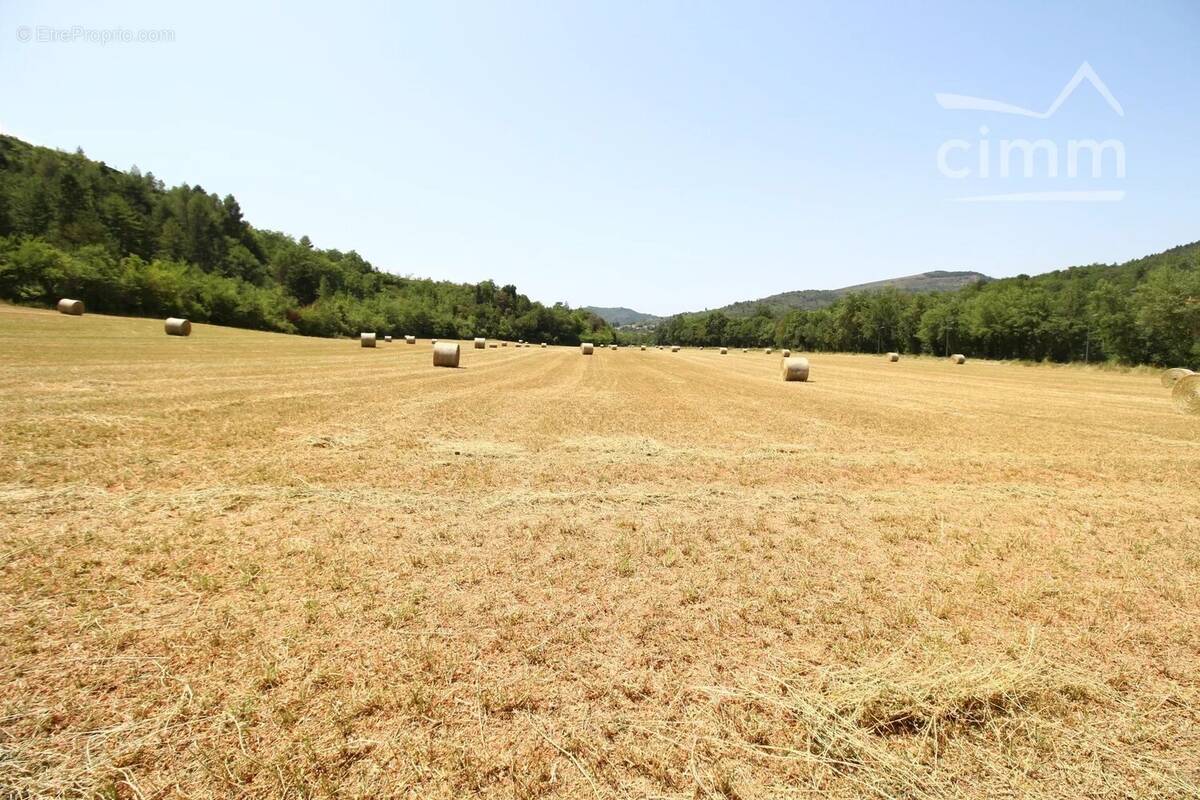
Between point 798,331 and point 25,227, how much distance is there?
180 metres

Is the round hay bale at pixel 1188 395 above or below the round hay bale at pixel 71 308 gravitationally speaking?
below

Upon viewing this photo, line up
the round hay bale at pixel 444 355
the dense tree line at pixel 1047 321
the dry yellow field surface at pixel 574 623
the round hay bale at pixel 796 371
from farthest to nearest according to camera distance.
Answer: the dense tree line at pixel 1047 321 < the round hay bale at pixel 444 355 < the round hay bale at pixel 796 371 < the dry yellow field surface at pixel 574 623

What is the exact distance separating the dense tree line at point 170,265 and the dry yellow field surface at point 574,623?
241 ft

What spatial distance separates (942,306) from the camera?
119 metres

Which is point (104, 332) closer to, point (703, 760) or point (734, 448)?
point (734, 448)

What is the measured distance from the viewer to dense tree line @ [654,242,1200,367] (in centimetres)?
6116

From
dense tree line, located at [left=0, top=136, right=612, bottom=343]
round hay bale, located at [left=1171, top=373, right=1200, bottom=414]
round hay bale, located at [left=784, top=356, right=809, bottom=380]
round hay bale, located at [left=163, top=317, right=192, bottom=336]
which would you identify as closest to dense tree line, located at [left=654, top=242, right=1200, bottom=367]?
round hay bale, located at [left=1171, top=373, right=1200, bottom=414]

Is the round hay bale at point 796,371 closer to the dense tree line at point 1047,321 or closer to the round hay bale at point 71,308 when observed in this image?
the dense tree line at point 1047,321

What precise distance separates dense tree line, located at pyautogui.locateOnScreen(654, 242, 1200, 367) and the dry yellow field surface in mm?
75956

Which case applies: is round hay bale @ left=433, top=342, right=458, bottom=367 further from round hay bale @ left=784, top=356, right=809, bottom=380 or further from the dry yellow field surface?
the dry yellow field surface

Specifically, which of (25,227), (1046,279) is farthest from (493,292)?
(1046,279)

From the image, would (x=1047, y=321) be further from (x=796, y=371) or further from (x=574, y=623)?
(x=574, y=623)

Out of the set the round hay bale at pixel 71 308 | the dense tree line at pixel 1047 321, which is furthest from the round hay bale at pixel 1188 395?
the round hay bale at pixel 71 308

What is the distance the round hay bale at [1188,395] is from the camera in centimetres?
1998
